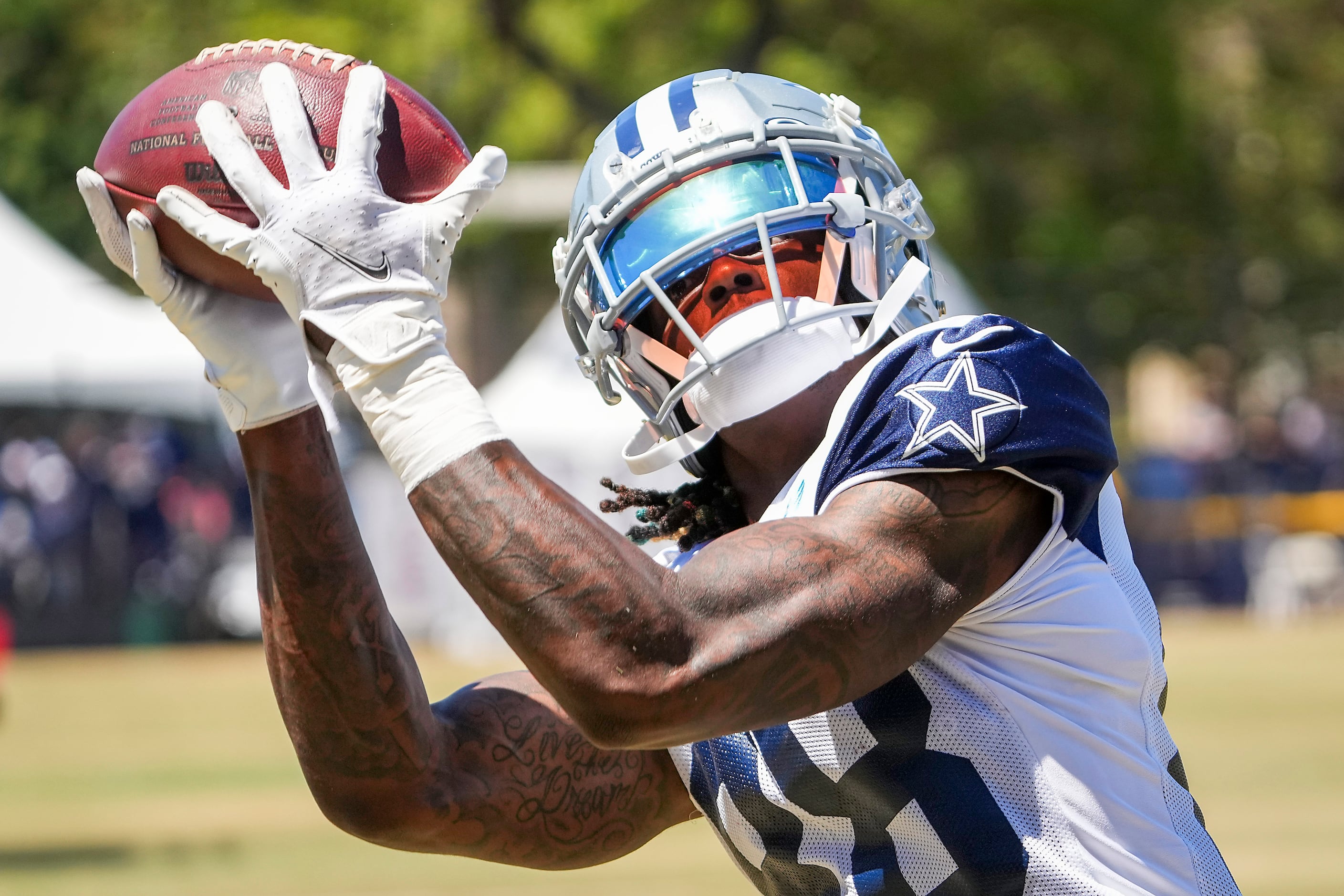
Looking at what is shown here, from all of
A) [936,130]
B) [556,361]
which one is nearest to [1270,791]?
[556,361]

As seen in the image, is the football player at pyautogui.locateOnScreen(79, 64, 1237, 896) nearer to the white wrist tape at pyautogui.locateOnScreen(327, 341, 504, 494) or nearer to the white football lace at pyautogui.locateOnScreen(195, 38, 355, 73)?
the white wrist tape at pyautogui.locateOnScreen(327, 341, 504, 494)

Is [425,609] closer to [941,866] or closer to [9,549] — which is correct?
[9,549]

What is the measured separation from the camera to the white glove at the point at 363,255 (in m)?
2.00

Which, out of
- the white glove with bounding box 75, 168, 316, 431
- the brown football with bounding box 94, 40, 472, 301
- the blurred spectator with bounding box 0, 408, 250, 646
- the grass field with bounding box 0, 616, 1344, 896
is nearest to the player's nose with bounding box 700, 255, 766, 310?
the brown football with bounding box 94, 40, 472, 301

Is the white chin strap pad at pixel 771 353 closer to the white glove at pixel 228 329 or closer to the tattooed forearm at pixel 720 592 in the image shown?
the tattooed forearm at pixel 720 592

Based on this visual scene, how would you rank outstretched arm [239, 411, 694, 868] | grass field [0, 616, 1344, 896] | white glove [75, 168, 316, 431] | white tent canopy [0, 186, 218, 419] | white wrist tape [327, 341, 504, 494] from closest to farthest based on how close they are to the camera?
white wrist tape [327, 341, 504, 494] → white glove [75, 168, 316, 431] → outstretched arm [239, 411, 694, 868] → grass field [0, 616, 1344, 896] → white tent canopy [0, 186, 218, 419]

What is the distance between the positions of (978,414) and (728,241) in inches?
19.9

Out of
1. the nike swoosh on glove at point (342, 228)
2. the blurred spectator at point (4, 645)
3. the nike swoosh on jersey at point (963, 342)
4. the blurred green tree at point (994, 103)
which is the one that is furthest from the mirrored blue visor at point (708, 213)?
the blurred green tree at point (994, 103)

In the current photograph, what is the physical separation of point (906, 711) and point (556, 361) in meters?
13.3

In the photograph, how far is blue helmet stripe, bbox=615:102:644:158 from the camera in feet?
8.20

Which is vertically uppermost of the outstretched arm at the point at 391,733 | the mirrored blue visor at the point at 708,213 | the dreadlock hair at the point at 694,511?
the mirrored blue visor at the point at 708,213

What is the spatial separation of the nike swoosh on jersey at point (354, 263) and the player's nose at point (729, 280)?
47 centimetres

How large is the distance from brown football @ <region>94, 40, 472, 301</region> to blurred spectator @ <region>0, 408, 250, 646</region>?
46.3 feet

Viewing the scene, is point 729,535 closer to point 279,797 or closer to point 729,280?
point 729,280
